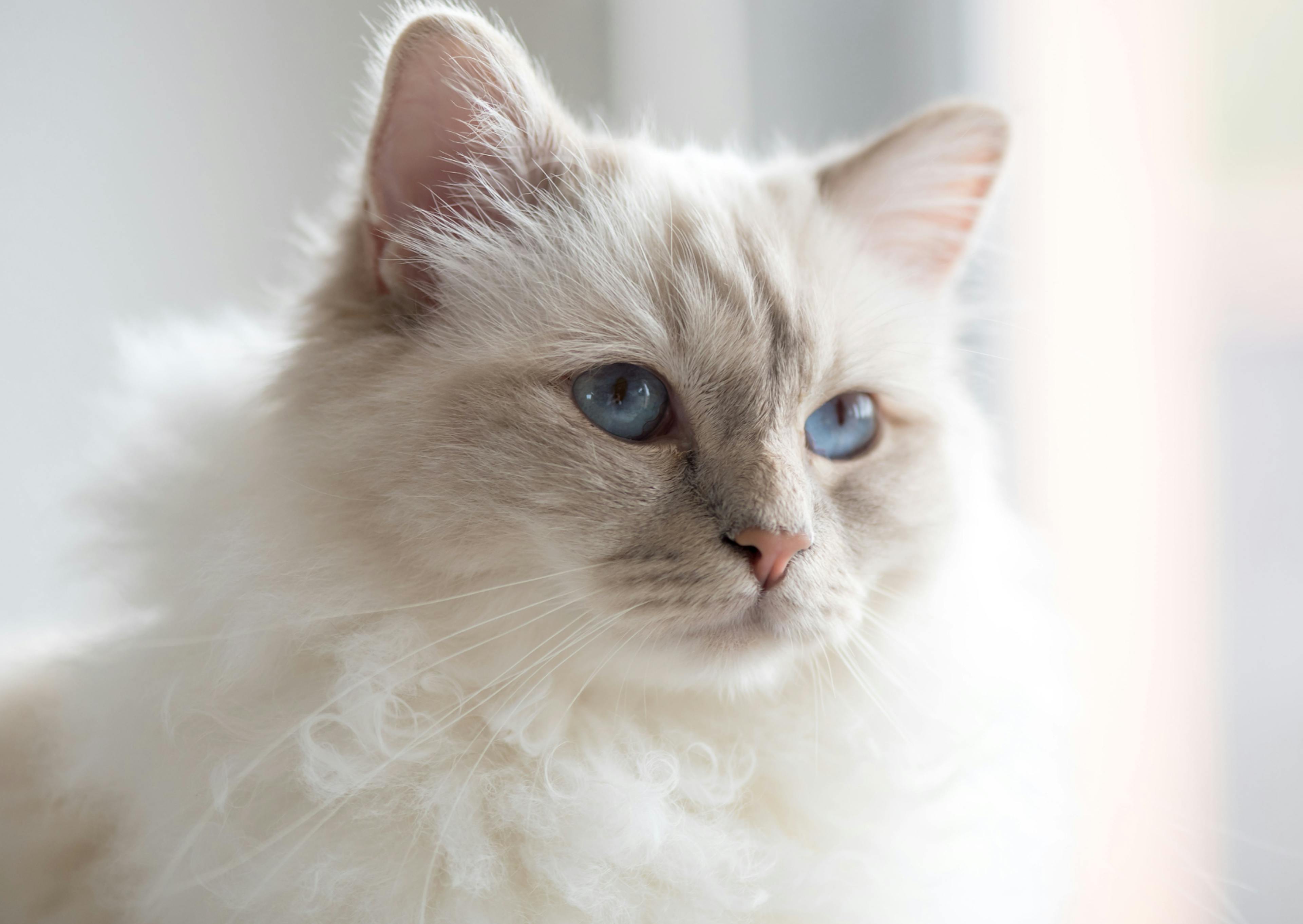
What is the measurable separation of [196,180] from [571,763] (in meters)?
1.59

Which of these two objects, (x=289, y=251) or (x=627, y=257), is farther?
(x=289, y=251)

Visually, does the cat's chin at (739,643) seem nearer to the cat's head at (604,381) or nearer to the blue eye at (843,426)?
the cat's head at (604,381)

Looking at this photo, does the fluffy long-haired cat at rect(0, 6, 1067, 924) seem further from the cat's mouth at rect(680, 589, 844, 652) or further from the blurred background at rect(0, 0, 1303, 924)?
the blurred background at rect(0, 0, 1303, 924)

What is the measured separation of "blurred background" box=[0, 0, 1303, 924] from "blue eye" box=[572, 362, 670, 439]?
1.98 feet

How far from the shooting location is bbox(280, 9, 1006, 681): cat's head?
100cm

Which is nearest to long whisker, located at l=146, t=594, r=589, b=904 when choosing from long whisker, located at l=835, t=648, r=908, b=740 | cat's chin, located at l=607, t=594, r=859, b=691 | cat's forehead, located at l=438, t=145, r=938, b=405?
cat's chin, located at l=607, t=594, r=859, b=691

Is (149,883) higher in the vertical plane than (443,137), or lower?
lower

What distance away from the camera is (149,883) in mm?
1007

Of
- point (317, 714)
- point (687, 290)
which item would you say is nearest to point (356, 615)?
point (317, 714)

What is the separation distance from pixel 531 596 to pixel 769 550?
0.87 ft

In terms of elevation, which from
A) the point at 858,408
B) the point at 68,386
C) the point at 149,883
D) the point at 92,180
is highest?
the point at 858,408

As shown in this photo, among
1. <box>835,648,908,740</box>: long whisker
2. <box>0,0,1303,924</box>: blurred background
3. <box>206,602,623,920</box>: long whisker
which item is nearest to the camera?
<box>206,602,623,920</box>: long whisker

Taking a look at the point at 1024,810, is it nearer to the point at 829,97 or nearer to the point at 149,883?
the point at 149,883

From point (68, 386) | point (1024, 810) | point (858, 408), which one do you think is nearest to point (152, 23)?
point (68, 386)
